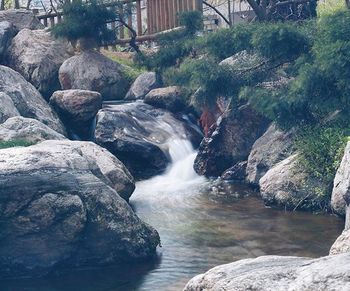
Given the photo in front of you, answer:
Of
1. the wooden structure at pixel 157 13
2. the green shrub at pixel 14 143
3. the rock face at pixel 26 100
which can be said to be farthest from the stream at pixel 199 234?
the wooden structure at pixel 157 13

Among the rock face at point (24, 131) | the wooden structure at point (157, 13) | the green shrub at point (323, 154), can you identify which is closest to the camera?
the green shrub at point (323, 154)

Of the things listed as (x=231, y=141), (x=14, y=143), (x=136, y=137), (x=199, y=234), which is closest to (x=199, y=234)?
(x=199, y=234)

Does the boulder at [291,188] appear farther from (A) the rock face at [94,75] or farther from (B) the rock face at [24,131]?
(A) the rock face at [94,75]

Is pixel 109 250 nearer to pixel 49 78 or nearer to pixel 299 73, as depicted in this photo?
pixel 299 73

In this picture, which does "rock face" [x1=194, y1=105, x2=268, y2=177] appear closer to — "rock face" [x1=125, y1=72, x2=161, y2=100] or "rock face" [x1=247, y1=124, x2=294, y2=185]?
"rock face" [x1=247, y1=124, x2=294, y2=185]

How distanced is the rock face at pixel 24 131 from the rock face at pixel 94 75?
6254 mm

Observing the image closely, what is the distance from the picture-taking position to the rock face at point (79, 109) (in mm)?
16703

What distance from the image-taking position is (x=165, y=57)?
60.8 ft

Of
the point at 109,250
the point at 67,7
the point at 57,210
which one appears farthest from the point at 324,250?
the point at 67,7

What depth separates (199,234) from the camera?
36.4 feet

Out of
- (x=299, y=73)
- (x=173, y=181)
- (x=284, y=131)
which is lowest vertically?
(x=173, y=181)

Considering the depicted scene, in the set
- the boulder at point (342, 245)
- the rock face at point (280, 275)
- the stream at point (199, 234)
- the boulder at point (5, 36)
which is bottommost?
the stream at point (199, 234)

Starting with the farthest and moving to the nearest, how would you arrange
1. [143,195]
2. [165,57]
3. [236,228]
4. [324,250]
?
1. [165,57]
2. [143,195]
3. [236,228]
4. [324,250]

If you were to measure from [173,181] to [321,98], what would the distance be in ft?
12.4
